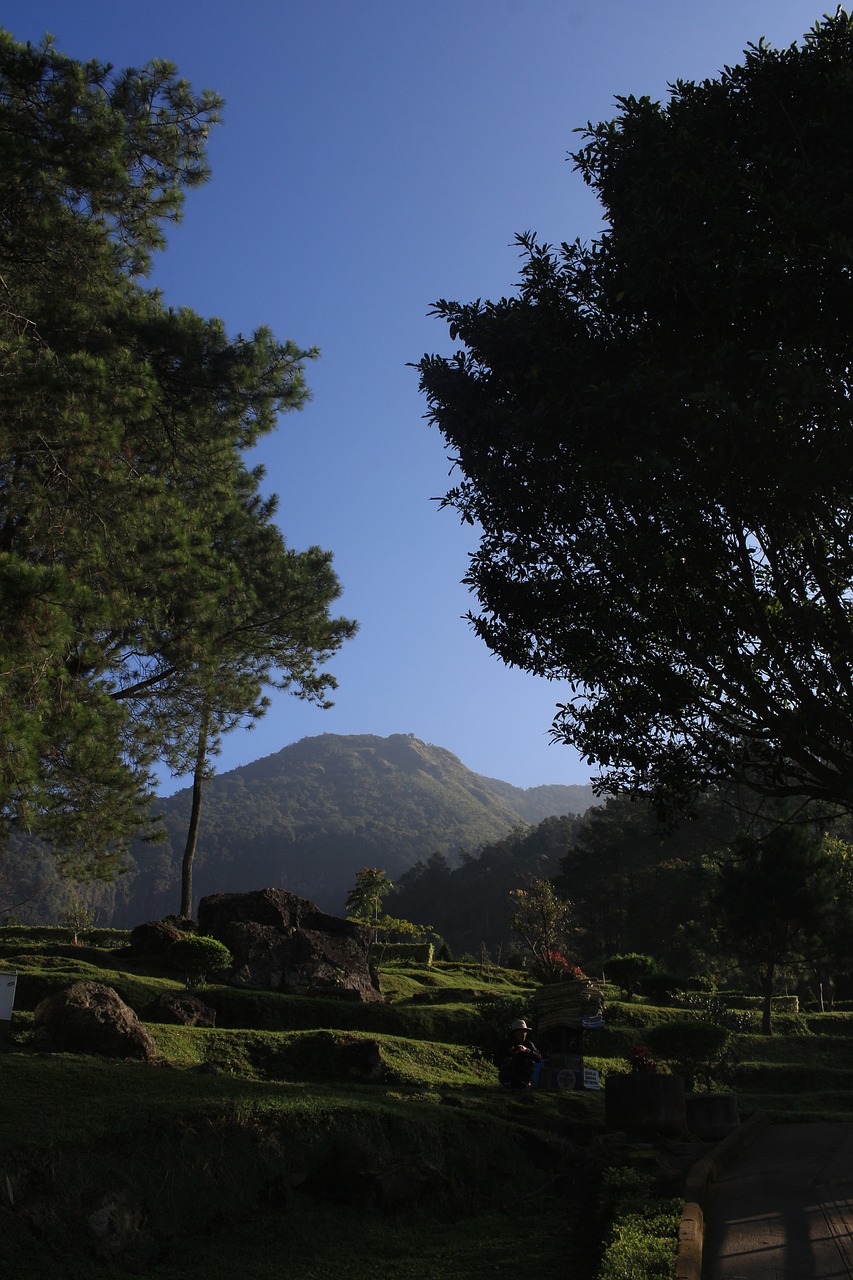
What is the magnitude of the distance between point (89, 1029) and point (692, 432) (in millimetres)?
9082

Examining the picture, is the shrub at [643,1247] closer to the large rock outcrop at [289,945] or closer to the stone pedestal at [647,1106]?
the stone pedestal at [647,1106]

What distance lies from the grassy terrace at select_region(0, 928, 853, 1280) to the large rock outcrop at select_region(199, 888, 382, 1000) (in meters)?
5.49

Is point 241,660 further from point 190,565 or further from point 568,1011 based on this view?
point 568,1011

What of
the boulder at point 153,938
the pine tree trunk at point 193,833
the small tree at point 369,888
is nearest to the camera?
the boulder at point 153,938

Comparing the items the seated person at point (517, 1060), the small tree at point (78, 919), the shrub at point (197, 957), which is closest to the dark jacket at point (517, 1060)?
the seated person at point (517, 1060)

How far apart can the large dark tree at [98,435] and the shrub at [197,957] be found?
210cm

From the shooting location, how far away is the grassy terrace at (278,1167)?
6109 millimetres

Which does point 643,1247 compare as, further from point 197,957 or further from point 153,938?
point 153,938

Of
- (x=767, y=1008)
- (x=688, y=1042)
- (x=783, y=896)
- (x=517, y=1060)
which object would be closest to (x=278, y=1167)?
(x=517, y=1060)

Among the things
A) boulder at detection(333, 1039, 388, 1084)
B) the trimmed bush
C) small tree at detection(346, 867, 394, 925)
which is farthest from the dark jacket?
small tree at detection(346, 867, 394, 925)

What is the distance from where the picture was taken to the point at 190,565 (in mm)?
14211

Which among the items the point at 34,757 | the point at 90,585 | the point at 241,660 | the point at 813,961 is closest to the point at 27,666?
the point at 34,757

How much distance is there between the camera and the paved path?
569cm

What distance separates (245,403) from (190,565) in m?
3.60
